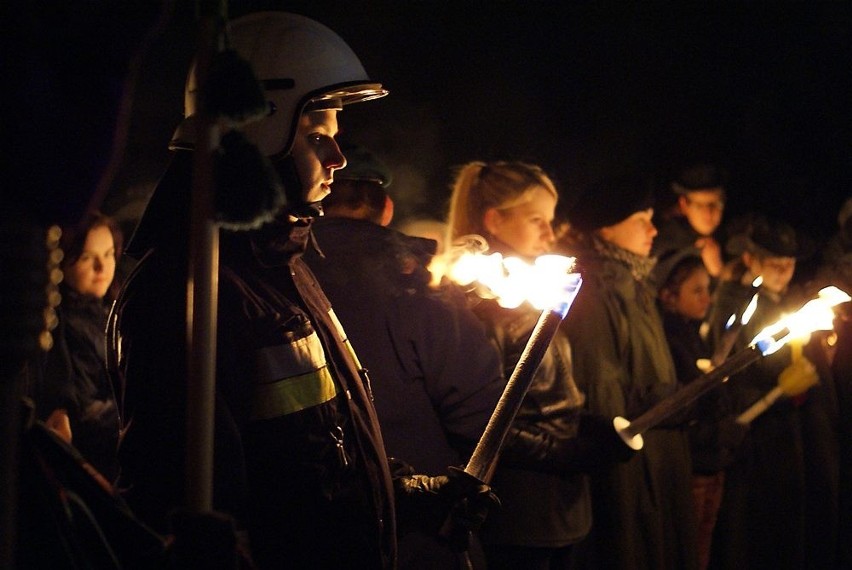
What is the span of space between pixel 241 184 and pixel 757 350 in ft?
8.17

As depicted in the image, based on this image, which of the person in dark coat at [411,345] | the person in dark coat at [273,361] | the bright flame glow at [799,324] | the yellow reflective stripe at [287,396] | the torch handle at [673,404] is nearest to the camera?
the person in dark coat at [273,361]

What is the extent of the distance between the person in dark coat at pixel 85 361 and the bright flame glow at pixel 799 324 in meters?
2.53

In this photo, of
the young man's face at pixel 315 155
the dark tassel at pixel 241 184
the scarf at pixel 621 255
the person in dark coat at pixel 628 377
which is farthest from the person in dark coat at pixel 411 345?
the scarf at pixel 621 255

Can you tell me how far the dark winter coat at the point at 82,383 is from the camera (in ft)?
13.4

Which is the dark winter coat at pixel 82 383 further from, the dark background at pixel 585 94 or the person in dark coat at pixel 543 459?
the person in dark coat at pixel 543 459

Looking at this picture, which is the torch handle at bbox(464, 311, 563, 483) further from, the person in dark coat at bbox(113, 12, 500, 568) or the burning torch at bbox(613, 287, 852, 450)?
the burning torch at bbox(613, 287, 852, 450)

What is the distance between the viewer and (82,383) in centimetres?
420

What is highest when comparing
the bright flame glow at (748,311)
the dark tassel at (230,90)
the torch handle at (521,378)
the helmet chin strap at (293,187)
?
the dark tassel at (230,90)

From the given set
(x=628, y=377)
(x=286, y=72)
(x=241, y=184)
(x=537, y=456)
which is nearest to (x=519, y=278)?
(x=286, y=72)

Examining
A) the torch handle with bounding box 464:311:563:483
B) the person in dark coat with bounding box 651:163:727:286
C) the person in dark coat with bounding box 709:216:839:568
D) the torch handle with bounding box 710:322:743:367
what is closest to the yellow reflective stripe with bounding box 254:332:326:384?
the torch handle with bounding box 464:311:563:483

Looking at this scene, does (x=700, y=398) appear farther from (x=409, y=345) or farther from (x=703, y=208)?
(x=409, y=345)

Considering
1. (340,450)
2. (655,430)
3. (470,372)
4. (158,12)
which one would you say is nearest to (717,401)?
(655,430)

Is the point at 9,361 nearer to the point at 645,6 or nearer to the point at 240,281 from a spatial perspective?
the point at 240,281

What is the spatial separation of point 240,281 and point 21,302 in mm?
998
